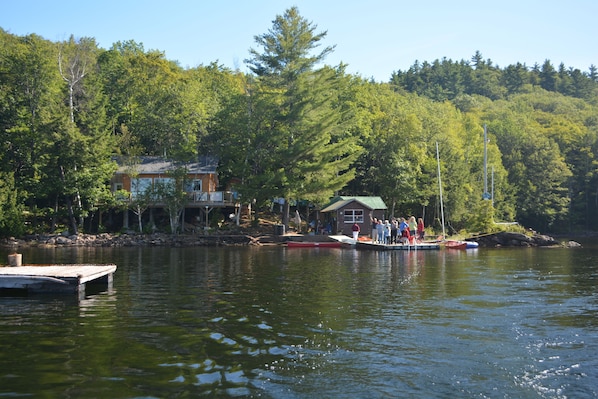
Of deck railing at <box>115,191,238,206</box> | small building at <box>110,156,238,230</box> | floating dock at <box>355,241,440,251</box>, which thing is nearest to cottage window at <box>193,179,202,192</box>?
small building at <box>110,156,238,230</box>

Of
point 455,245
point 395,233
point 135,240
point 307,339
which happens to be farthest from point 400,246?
point 307,339

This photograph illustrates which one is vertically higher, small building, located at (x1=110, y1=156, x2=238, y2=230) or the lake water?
small building, located at (x1=110, y1=156, x2=238, y2=230)

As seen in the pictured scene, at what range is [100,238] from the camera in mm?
46781

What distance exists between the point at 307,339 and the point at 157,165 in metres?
43.5

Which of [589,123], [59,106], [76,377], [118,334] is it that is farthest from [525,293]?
[589,123]

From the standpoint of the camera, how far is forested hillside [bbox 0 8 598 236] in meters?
49.2

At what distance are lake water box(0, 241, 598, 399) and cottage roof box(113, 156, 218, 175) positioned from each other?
30.7 metres

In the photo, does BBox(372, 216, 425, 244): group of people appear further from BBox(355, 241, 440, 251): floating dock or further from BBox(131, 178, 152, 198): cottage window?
BBox(131, 178, 152, 198): cottage window

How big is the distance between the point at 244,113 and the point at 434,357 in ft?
147

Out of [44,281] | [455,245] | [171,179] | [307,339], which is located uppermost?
[171,179]

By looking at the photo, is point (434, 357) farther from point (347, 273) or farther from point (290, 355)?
point (347, 273)

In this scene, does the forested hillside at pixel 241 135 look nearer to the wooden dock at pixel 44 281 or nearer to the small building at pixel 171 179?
the small building at pixel 171 179

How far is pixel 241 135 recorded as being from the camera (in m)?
53.0

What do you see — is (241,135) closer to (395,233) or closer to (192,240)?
(192,240)
